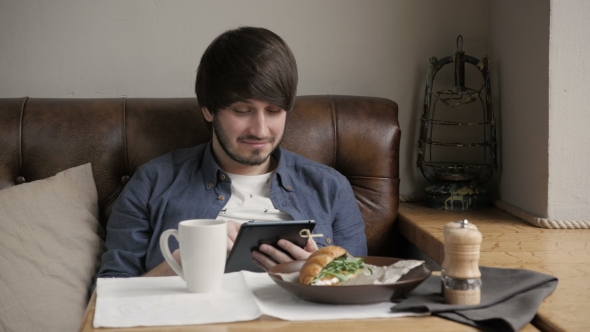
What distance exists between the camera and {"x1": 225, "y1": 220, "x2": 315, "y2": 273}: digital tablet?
119 centimetres

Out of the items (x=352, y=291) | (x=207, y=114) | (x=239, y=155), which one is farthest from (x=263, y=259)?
(x=207, y=114)

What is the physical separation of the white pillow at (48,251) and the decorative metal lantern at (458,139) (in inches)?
43.2

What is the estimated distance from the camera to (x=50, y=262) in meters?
1.65

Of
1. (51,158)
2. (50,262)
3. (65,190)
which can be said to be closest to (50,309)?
(50,262)

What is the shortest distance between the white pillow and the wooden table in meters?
0.90

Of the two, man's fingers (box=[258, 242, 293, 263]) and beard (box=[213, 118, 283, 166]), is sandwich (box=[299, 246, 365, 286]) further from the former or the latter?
beard (box=[213, 118, 283, 166])

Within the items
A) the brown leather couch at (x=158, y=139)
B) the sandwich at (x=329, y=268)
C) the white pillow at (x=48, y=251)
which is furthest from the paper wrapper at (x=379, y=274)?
the brown leather couch at (x=158, y=139)

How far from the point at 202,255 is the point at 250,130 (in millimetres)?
662

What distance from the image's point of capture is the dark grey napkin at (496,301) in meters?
0.91

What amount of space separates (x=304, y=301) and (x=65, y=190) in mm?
983

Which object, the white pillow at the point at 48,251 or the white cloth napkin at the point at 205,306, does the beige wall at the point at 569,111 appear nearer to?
the white cloth napkin at the point at 205,306

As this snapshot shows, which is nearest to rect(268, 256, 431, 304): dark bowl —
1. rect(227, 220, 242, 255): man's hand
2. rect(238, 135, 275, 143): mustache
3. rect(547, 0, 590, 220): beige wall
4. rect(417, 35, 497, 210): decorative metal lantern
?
rect(227, 220, 242, 255): man's hand

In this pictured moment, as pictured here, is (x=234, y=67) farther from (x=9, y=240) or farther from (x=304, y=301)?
(x=304, y=301)

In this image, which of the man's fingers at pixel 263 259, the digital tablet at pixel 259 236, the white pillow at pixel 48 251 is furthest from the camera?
the white pillow at pixel 48 251
